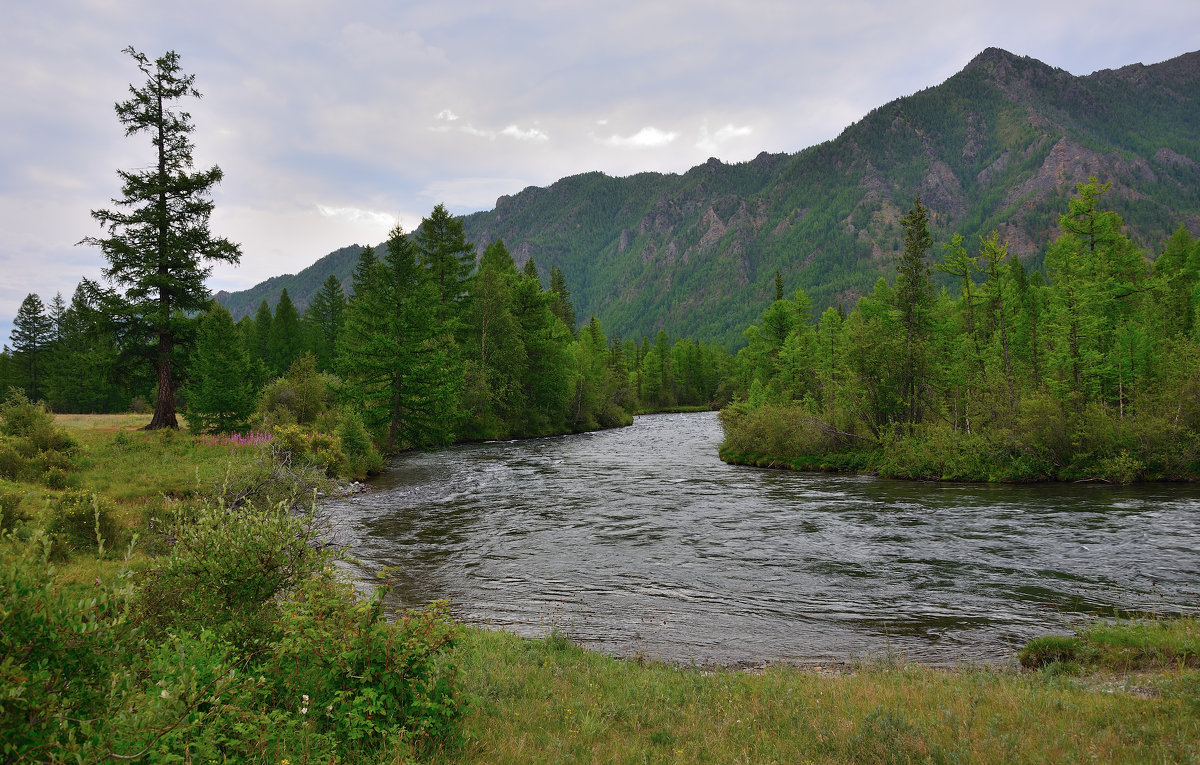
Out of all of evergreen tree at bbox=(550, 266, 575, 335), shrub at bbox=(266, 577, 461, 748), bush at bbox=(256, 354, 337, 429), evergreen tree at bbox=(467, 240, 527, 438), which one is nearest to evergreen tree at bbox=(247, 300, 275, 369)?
evergreen tree at bbox=(467, 240, 527, 438)

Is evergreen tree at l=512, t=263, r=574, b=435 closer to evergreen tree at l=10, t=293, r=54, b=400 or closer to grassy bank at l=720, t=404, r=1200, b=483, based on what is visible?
grassy bank at l=720, t=404, r=1200, b=483

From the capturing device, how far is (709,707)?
695cm

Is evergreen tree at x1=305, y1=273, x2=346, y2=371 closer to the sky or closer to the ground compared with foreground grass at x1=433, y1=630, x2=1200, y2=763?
closer to the sky

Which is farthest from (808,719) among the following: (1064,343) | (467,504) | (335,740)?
(1064,343)

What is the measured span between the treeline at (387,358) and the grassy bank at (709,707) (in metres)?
23.2

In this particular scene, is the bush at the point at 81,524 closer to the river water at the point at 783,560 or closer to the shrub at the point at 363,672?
the river water at the point at 783,560

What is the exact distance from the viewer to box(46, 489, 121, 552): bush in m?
10.8

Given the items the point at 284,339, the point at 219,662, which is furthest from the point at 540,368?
the point at 219,662

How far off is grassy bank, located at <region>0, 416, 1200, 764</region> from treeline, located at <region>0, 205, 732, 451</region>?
23.2 meters

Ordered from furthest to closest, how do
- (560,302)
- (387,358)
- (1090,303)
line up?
1. (560,302)
2. (387,358)
3. (1090,303)

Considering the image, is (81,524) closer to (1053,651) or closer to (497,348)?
(1053,651)

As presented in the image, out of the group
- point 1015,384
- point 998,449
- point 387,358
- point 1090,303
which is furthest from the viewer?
point 387,358

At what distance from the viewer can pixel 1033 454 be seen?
28.3 m

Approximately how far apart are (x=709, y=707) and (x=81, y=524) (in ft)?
40.1
